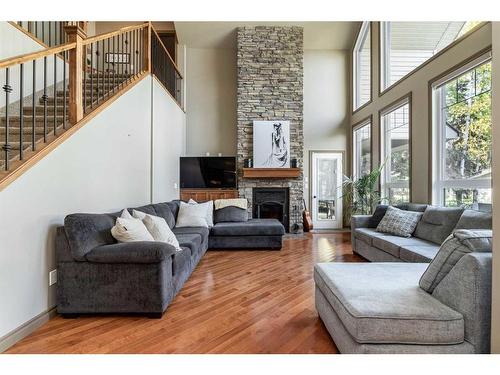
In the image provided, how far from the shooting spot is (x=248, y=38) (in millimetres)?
6906

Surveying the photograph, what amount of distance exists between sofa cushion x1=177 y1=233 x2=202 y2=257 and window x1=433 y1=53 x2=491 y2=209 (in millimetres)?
3561

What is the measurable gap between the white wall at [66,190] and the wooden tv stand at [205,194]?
176 cm

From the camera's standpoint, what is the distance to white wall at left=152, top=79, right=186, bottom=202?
5.11m

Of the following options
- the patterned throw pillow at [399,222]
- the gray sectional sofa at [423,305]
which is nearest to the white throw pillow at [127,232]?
the gray sectional sofa at [423,305]

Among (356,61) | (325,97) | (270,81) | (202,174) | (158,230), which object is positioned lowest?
(158,230)

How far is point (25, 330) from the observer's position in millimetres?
2094

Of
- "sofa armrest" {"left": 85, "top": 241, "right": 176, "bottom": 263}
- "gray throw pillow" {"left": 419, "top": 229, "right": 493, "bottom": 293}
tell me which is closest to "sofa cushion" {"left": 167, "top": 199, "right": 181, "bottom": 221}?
"sofa armrest" {"left": 85, "top": 241, "right": 176, "bottom": 263}

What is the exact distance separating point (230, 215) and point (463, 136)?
3895 mm

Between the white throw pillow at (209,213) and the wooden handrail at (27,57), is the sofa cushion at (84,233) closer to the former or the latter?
the wooden handrail at (27,57)

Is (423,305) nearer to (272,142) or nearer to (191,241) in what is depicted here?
(191,241)

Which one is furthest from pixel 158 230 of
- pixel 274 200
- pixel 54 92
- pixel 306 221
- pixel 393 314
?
pixel 306 221
